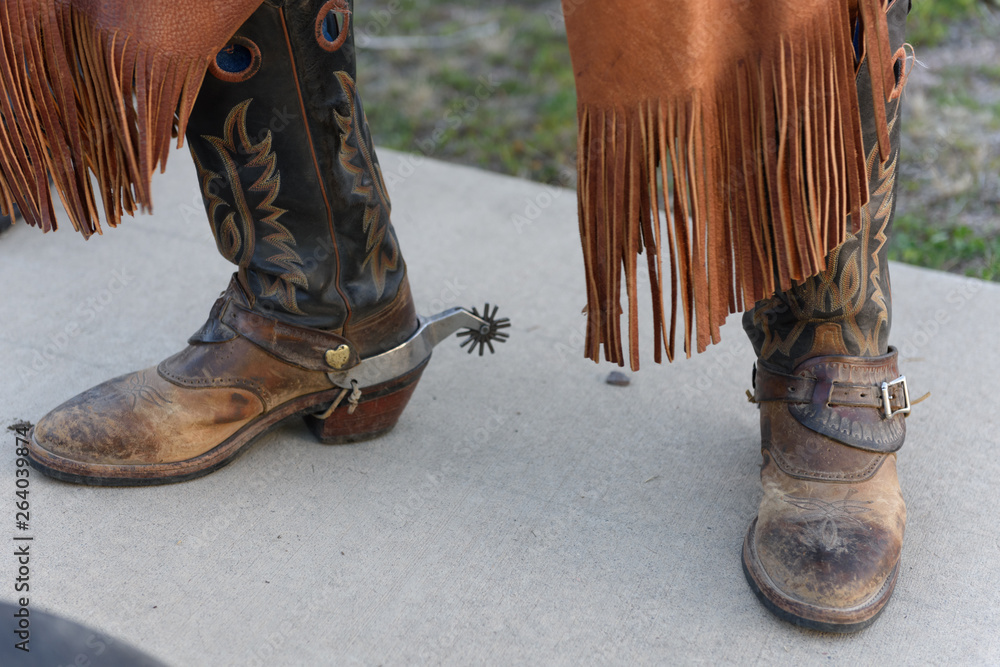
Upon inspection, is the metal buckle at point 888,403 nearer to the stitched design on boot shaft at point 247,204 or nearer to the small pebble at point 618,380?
the small pebble at point 618,380

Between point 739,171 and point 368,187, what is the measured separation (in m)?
0.46

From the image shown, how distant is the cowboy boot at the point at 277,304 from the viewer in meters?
0.95

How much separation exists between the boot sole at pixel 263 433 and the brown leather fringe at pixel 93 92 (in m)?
0.30

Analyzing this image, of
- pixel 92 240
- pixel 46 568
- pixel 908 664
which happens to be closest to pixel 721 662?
pixel 908 664

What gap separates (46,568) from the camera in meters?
0.92

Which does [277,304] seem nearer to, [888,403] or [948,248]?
[888,403]

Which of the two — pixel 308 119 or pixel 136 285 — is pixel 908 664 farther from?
pixel 136 285

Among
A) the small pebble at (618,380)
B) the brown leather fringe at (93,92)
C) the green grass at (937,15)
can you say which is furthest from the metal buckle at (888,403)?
the green grass at (937,15)

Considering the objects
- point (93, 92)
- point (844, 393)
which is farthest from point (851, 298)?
point (93, 92)

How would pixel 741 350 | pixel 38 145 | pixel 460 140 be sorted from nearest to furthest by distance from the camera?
pixel 38 145 < pixel 741 350 < pixel 460 140

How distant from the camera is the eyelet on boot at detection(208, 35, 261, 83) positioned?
882 millimetres

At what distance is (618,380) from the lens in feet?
4.22

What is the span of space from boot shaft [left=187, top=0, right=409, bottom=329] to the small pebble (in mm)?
369

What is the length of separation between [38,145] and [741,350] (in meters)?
1.04
